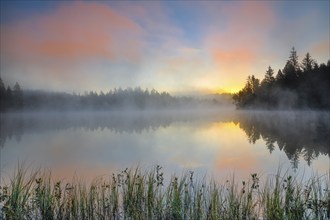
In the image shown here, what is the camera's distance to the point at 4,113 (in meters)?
80.9

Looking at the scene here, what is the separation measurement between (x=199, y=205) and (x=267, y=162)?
346 inches

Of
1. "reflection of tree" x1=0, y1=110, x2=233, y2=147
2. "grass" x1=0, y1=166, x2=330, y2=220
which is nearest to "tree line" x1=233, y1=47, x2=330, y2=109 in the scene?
"reflection of tree" x1=0, y1=110, x2=233, y2=147

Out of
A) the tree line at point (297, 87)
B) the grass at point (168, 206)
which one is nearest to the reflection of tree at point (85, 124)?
the tree line at point (297, 87)

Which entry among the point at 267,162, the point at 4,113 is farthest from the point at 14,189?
the point at 4,113

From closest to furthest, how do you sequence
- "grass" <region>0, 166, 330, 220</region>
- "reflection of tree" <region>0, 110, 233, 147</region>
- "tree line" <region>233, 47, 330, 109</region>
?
"grass" <region>0, 166, 330, 220</region>, "reflection of tree" <region>0, 110, 233, 147</region>, "tree line" <region>233, 47, 330, 109</region>

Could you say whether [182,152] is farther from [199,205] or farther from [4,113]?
[4,113]

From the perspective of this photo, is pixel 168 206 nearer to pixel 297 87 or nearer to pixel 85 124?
pixel 85 124

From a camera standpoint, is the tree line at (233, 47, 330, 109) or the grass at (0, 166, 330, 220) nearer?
the grass at (0, 166, 330, 220)

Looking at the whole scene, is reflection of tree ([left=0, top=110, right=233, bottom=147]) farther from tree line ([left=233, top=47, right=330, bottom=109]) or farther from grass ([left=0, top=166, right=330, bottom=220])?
grass ([left=0, top=166, right=330, bottom=220])

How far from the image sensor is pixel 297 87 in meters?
51.0

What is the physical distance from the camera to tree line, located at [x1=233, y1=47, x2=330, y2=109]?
45625 millimetres

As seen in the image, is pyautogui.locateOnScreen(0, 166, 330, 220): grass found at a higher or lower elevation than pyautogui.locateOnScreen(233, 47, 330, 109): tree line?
lower

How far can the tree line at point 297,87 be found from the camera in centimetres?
4562

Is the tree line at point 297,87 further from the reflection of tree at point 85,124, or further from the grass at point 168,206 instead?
the grass at point 168,206
